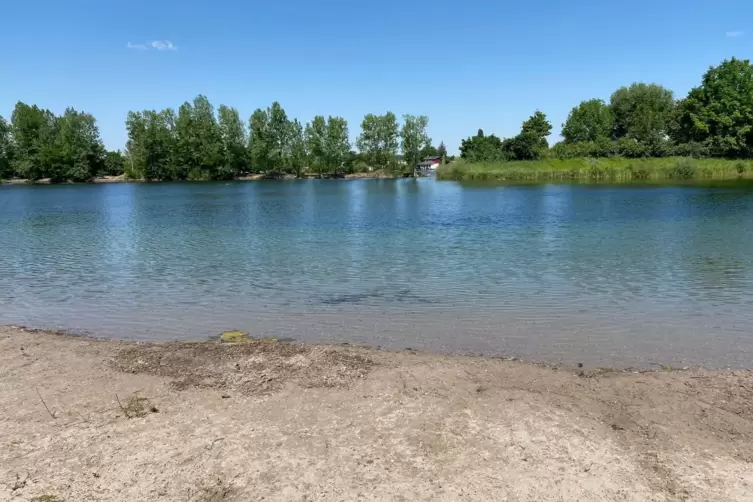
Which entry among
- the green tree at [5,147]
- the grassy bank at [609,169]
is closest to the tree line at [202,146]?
the green tree at [5,147]

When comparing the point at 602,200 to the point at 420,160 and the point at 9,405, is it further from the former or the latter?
the point at 420,160

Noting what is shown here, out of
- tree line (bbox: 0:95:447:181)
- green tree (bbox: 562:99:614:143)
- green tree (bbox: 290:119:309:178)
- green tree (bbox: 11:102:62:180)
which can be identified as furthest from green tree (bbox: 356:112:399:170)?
green tree (bbox: 11:102:62:180)

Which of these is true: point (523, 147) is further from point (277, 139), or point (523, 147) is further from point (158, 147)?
point (158, 147)

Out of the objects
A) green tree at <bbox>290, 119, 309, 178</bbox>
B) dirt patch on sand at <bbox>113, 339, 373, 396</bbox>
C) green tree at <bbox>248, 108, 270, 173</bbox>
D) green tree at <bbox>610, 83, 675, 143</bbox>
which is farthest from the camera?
green tree at <bbox>290, 119, 309, 178</bbox>

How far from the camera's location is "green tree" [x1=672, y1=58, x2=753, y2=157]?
242 ft

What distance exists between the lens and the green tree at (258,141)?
11694 centimetres

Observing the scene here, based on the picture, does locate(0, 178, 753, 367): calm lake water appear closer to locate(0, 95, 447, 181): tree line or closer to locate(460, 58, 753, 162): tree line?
locate(460, 58, 753, 162): tree line

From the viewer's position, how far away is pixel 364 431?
5.16 metres

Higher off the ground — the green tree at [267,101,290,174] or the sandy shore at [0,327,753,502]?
the green tree at [267,101,290,174]

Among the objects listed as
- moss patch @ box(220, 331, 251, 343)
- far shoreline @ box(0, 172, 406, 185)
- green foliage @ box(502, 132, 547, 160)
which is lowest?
moss patch @ box(220, 331, 251, 343)

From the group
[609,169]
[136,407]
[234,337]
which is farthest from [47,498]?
[609,169]

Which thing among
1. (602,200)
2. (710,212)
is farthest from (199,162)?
(710,212)

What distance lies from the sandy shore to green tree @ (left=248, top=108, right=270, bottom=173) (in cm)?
11433

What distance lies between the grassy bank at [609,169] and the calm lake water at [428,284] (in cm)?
4250
